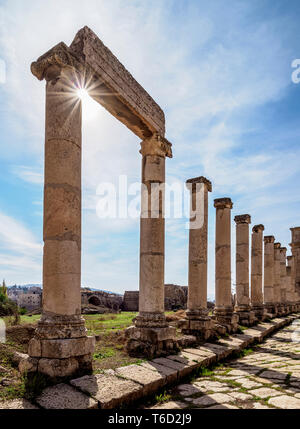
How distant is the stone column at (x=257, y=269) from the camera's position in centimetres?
1650

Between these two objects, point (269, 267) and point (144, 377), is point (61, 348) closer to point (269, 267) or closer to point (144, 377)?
point (144, 377)

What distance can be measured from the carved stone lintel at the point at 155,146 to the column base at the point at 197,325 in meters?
4.48

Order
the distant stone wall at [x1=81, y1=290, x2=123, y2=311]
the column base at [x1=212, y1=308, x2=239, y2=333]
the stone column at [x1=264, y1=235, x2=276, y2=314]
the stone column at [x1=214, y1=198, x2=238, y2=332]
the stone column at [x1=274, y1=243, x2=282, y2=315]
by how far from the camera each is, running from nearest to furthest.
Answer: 1. the column base at [x1=212, y1=308, x2=239, y2=333]
2. the stone column at [x1=214, y1=198, x2=238, y2=332]
3. the stone column at [x1=264, y1=235, x2=276, y2=314]
4. the stone column at [x1=274, y1=243, x2=282, y2=315]
5. the distant stone wall at [x1=81, y1=290, x2=123, y2=311]

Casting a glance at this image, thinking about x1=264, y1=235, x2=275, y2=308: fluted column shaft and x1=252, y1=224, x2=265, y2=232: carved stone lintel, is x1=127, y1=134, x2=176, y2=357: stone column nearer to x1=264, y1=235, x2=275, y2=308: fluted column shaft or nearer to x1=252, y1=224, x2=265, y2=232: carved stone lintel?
x1=252, y1=224, x2=265, y2=232: carved stone lintel

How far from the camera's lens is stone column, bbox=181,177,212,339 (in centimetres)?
932

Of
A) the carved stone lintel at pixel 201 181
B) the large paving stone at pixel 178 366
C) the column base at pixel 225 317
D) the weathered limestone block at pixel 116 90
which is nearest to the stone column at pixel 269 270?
the column base at pixel 225 317

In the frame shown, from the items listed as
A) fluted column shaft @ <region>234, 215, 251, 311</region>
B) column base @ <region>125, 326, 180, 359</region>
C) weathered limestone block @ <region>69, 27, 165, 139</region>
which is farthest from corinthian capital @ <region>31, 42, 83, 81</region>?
fluted column shaft @ <region>234, 215, 251, 311</region>

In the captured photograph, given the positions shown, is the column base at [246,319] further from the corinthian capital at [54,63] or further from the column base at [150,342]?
the corinthian capital at [54,63]

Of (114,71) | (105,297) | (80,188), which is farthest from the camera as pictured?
(105,297)

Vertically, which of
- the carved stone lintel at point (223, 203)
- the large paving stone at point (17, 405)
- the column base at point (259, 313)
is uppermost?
the carved stone lintel at point (223, 203)
